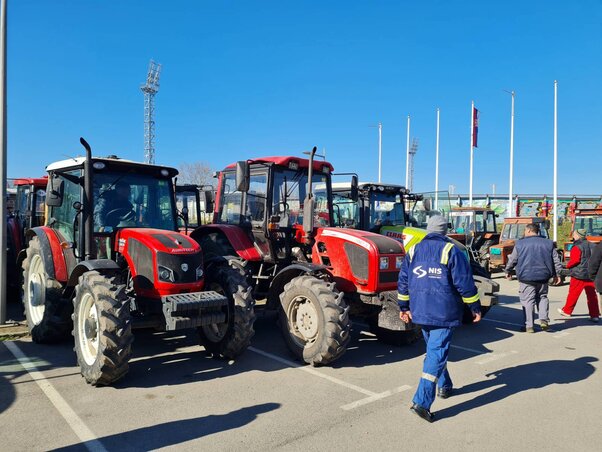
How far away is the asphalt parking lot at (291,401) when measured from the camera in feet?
12.3

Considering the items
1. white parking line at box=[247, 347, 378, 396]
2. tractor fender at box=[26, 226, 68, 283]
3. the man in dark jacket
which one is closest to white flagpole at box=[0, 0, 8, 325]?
tractor fender at box=[26, 226, 68, 283]

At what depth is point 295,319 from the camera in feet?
19.6

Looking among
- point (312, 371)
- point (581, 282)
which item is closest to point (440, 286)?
point (312, 371)

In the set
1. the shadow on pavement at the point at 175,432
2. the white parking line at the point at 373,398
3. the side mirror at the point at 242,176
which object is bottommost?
the white parking line at the point at 373,398

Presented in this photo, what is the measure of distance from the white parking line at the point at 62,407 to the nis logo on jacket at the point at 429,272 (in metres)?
2.98

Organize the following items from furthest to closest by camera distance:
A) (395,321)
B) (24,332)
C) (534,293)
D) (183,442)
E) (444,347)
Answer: (534,293) < (24,332) < (395,321) < (444,347) < (183,442)

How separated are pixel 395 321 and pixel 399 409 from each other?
138 centimetres

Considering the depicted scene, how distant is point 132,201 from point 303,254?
8.26 ft

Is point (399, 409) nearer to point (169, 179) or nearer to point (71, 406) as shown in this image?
point (71, 406)

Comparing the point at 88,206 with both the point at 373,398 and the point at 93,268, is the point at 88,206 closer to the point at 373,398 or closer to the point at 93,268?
the point at 93,268

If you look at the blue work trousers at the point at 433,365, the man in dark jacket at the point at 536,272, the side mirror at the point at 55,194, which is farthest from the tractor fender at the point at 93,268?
the man in dark jacket at the point at 536,272

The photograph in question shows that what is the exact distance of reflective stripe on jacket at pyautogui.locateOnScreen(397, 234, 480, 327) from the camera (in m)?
4.16

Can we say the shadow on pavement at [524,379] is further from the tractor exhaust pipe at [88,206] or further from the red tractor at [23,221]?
the red tractor at [23,221]

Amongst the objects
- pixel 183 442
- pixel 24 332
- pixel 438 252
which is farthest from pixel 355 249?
pixel 24 332
